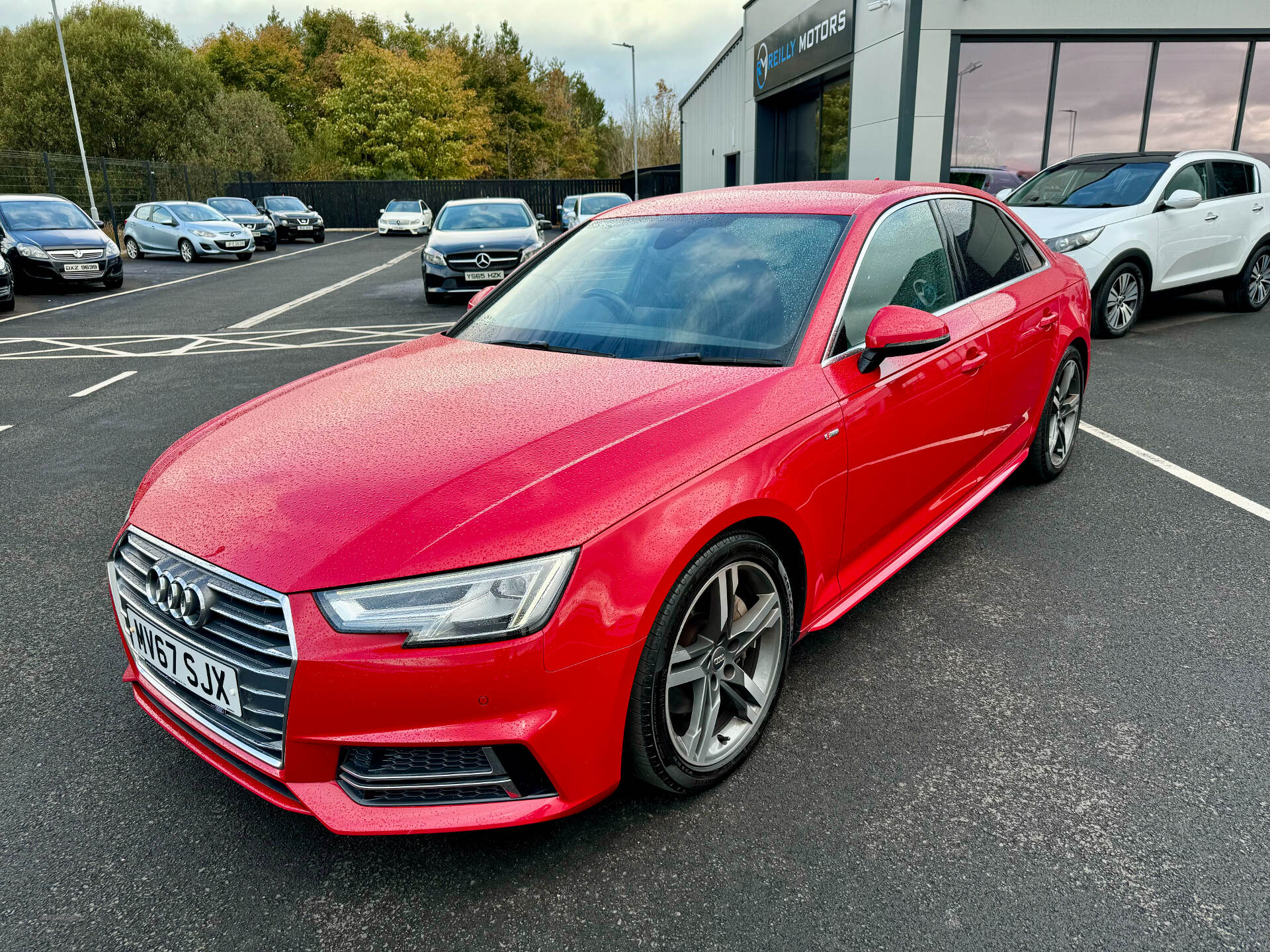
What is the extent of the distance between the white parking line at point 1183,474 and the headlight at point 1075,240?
3.13 meters

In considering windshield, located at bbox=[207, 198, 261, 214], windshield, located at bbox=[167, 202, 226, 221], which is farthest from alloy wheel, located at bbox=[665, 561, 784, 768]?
windshield, located at bbox=[207, 198, 261, 214]

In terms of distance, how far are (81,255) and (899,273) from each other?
1629 cm

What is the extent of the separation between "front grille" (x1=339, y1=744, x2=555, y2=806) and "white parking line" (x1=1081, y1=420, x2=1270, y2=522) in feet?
13.1

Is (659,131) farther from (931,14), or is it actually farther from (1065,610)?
(1065,610)

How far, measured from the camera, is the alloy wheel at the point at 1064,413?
4449 millimetres

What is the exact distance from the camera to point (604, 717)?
1992 mm

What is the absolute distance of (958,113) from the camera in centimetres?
1462

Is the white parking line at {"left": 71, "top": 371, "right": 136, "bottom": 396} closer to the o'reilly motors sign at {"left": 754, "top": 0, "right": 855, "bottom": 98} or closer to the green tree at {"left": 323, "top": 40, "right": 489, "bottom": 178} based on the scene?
the o'reilly motors sign at {"left": 754, "top": 0, "right": 855, "bottom": 98}

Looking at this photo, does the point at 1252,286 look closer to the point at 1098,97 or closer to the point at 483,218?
the point at 1098,97

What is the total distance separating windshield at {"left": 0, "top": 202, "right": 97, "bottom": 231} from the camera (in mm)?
15305

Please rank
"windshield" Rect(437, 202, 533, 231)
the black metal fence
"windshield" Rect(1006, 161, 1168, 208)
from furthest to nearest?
the black metal fence
"windshield" Rect(437, 202, 533, 231)
"windshield" Rect(1006, 161, 1168, 208)

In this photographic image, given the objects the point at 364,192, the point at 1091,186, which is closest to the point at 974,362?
the point at 1091,186

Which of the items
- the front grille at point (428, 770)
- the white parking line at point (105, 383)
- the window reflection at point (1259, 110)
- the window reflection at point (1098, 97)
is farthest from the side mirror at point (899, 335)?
the window reflection at point (1259, 110)

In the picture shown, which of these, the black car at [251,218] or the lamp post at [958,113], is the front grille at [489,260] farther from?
the black car at [251,218]
